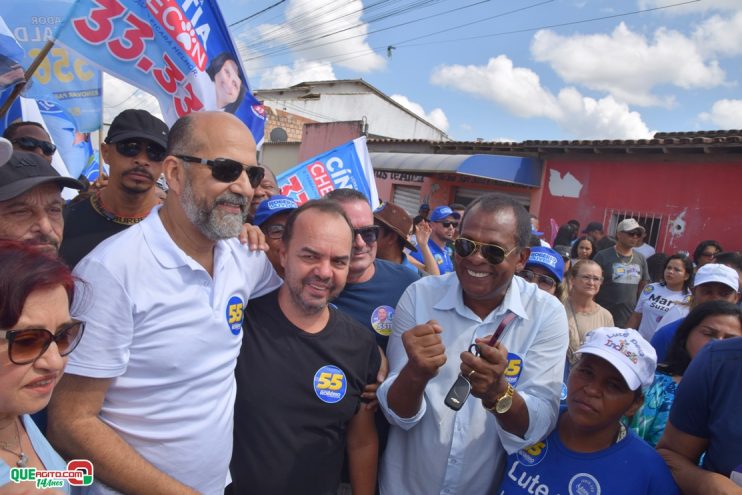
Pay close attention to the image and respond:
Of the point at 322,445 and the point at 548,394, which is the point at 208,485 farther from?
the point at 548,394

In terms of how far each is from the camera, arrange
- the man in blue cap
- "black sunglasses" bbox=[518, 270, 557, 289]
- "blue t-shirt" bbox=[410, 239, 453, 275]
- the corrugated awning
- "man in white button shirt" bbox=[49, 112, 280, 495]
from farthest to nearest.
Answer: the corrugated awning, the man in blue cap, "blue t-shirt" bbox=[410, 239, 453, 275], "black sunglasses" bbox=[518, 270, 557, 289], "man in white button shirt" bbox=[49, 112, 280, 495]

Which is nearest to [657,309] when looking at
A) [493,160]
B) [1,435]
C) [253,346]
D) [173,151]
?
[253,346]

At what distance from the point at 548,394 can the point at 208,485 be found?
55.7 inches

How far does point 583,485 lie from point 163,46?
3671mm

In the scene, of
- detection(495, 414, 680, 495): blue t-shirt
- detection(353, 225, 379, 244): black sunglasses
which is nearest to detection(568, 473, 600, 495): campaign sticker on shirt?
detection(495, 414, 680, 495): blue t-shirt

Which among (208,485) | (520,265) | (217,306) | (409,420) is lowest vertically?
(208,485)

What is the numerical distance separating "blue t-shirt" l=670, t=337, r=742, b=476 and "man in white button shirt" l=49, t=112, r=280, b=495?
1.85m

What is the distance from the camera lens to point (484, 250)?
211 cm

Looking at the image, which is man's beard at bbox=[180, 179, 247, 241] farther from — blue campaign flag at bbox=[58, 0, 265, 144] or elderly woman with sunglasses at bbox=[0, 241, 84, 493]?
blue campaign flag at bbox=[58, 0, 265, 144]

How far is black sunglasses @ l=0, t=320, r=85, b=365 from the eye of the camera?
1185 mm

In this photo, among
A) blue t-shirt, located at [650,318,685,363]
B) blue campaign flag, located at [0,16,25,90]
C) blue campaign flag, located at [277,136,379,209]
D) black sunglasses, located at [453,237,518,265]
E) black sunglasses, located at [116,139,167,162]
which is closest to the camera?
black sunglasses, located at [453,237,518,265]

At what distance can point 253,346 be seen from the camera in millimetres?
2012

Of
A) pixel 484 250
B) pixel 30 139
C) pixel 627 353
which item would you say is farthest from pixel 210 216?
pixel 30 139

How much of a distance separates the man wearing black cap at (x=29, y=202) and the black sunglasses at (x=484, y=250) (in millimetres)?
1789
